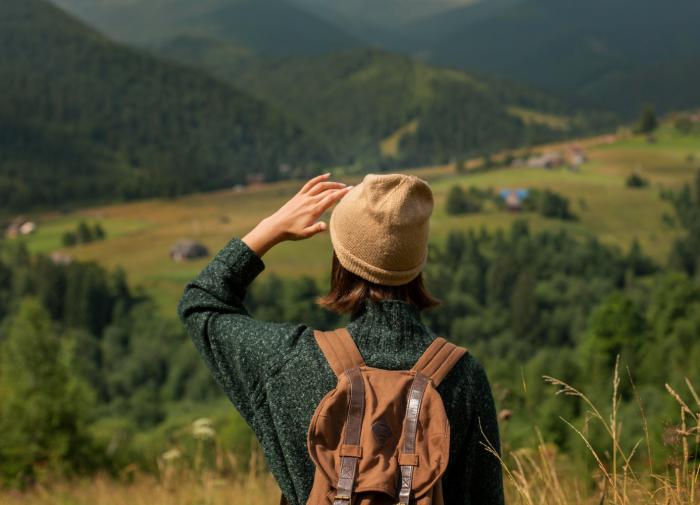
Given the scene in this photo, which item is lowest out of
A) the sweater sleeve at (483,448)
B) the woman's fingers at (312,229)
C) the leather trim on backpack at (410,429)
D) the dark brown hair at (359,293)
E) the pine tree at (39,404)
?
the pine tree at (39,404)

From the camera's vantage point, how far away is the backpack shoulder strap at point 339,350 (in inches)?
79.4

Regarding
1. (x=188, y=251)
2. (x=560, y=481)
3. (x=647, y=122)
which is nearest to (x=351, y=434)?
(x=560, y=481)

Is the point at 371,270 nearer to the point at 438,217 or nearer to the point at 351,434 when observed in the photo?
the point at 351,434

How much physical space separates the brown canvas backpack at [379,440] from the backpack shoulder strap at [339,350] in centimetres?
2

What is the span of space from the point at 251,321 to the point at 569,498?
5.27 feet

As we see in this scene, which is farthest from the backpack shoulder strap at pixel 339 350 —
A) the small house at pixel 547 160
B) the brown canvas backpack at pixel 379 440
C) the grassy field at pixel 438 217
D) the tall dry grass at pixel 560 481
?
the small house at pixel 547 160

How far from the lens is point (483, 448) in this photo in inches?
85.3

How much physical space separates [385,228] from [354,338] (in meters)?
0.27

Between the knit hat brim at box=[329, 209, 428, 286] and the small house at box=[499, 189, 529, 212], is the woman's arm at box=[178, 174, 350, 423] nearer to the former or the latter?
the knit hat brim at box=[329, 209, 428, 286]

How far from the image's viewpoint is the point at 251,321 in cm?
219

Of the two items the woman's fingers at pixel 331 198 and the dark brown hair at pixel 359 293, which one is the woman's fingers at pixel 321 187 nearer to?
the woman's fingers at pixel 331 198

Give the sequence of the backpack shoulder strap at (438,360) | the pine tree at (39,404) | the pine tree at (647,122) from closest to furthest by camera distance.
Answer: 1. the backpack shoulder strap at (438,360)
2. the pine tree at (39,404)
3. the pine tree at (647,122)

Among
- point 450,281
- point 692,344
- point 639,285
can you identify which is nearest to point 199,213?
point 450,281

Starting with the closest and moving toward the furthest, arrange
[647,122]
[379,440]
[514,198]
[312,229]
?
[379,440] < [312,229] < [514,198] < [647,122]
